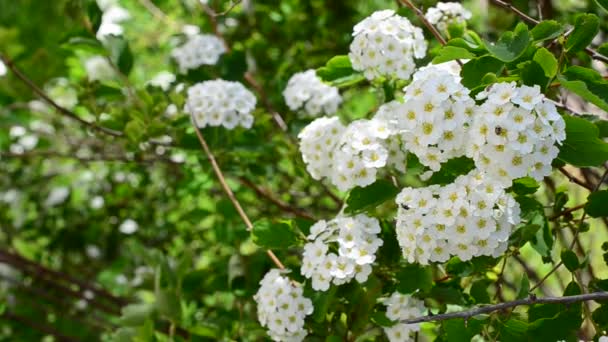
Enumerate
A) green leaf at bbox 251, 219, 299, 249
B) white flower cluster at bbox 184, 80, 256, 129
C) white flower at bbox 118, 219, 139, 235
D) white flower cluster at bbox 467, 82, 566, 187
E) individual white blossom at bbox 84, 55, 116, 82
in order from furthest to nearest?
white flower at bbox 118, 219, 139, 235 → individual white blossom at bbox 84, 55, 116, 82 → white flower cluster at bbox 184, 80, 256, 129 → green leaf at bbox 251, 219, 299, 249 → white flower cluster at bbox 467, 82, 566, 187

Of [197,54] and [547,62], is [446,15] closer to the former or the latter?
[547,62]

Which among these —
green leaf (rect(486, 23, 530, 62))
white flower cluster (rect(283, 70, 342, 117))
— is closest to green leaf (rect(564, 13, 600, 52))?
green leaf (rect(486, 23, 530, 62))

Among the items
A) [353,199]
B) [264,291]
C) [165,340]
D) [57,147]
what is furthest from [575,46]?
[57,147]

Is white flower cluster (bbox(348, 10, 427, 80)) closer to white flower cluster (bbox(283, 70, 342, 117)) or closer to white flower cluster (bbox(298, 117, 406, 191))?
white flower cluster (bbox(298, 117, 406, 191))

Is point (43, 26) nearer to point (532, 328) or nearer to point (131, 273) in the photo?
point (131, 273)

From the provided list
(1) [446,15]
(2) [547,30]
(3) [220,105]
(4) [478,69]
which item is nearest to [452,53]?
(4) [478,69]

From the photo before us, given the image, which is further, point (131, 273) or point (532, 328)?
point (131, 273)

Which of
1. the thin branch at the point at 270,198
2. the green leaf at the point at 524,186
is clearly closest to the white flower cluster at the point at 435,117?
the green leaf at the point at 524,186
